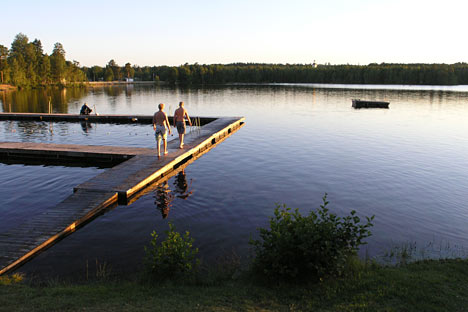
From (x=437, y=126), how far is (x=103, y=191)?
31.4 m

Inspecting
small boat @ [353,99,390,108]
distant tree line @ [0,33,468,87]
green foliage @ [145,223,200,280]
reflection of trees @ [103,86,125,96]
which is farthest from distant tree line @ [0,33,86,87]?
green foliage @ [145,223,200,280]

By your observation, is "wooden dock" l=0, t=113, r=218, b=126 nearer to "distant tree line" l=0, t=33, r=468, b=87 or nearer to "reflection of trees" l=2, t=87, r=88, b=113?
"reflection of trees" l=2, t=87, r=88, b=113

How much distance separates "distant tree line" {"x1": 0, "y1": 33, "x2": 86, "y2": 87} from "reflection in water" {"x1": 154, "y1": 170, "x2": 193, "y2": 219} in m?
97.1

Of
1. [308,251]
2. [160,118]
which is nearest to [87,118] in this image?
[160,118]

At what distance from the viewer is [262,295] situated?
17.6ft

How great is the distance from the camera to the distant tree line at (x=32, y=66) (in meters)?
91.1

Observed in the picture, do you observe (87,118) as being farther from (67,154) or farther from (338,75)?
(338,75)

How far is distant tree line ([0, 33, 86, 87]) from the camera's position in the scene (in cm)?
9112

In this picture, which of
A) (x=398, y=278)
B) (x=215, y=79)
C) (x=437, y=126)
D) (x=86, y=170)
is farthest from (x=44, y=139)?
(x=215, y=79)

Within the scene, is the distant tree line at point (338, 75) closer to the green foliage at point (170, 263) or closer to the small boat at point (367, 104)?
the small boat at point (367, 104)

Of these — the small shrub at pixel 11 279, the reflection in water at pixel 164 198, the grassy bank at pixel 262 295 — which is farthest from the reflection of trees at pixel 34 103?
the grassy bank at pixel 262 295

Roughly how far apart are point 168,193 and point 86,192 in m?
2.85

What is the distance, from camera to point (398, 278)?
586 cm

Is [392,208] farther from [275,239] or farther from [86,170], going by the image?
[86,170]
